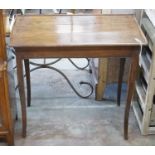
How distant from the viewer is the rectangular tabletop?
146 cm

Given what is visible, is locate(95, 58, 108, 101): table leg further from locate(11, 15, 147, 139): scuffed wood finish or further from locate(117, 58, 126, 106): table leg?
locate(11, 15, 147, 139): scuffed wood finish

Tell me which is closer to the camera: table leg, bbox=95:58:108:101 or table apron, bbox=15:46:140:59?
table apron, bbox=15:46:140:59

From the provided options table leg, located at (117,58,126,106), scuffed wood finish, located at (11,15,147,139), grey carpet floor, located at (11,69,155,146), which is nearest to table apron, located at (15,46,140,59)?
scuffed wood finish, located at (11,15,147,139)

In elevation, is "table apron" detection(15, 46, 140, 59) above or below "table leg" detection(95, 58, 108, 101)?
above

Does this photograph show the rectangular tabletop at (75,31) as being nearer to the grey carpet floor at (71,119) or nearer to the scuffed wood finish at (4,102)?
the scuffed wood finish at (4,102)

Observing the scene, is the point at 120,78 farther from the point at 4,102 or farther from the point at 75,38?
the point at 4,102

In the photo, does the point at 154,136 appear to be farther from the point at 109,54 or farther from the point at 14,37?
the point at 14,37

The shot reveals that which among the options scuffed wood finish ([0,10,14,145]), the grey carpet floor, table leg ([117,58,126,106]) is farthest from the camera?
table leg ([117,58,126,106])

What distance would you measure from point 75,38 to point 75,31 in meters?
0.08

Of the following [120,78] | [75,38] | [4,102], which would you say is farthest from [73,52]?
[120,78]

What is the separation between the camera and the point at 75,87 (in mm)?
2285

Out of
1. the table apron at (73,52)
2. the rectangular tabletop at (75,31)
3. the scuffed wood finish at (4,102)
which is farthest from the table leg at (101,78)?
the scuffed wood finish at (4,102)
